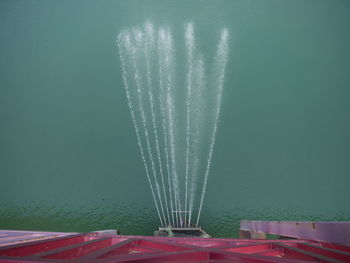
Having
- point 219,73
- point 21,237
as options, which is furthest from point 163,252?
point 219,73

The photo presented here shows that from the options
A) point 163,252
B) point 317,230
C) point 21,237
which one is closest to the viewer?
point 163,252

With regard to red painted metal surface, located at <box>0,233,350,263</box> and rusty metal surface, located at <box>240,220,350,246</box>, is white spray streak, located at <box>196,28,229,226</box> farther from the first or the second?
red painted metal surface, located at <box>0,233,350,263</box>

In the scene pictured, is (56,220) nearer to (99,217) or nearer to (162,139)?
(99,217)

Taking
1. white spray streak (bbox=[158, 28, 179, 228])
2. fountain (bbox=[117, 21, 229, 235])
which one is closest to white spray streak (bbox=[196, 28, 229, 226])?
fountain (bbox=[117, 21, 229, 235])

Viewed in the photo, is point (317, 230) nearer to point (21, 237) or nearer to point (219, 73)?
point (21, 237)

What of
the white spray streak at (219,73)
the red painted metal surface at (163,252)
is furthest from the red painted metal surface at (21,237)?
the white spray streak at (219,73)
